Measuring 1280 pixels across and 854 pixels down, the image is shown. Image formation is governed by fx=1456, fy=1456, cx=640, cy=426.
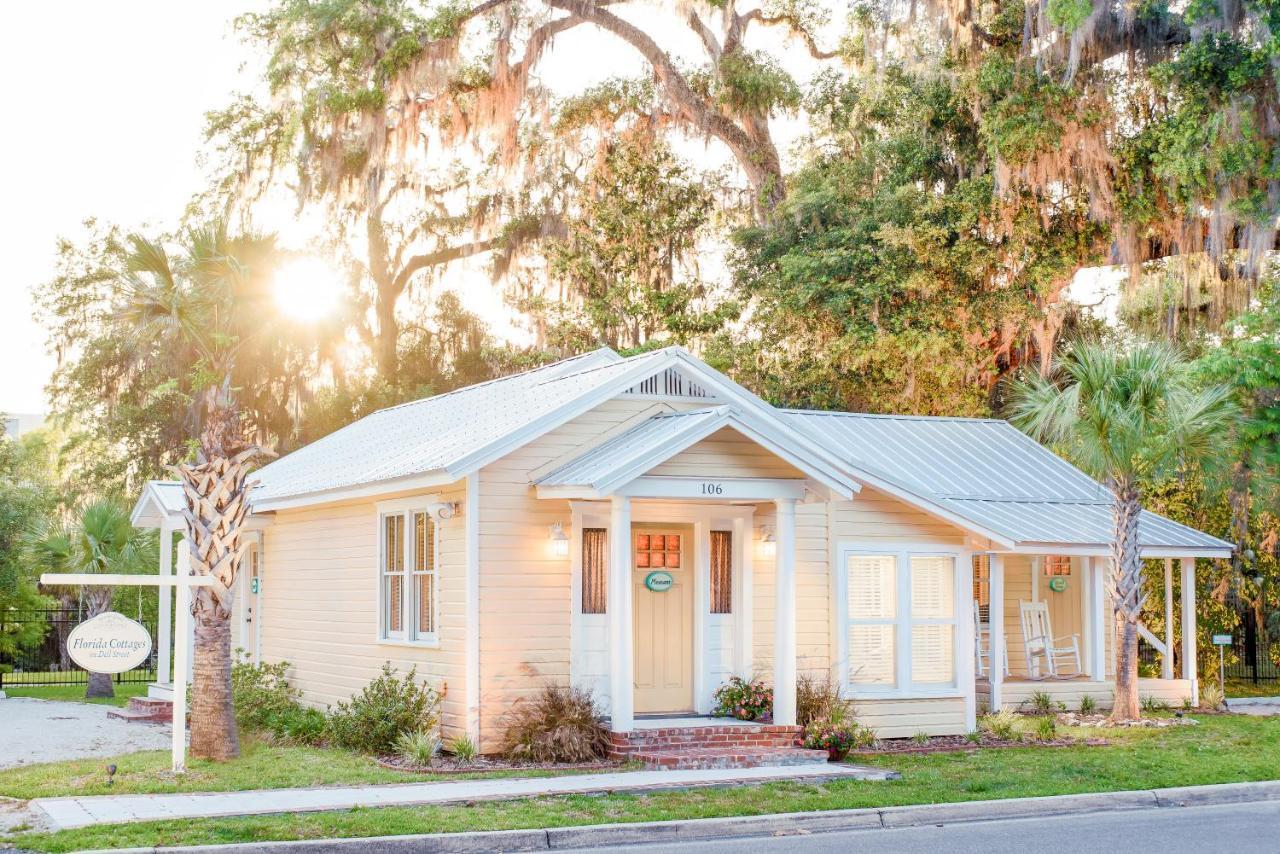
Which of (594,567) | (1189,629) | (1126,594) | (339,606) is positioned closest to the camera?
(594,567)

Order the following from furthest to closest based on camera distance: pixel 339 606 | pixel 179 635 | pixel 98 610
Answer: pixel 98 610 → pixel 339 606 → pixel 179 635

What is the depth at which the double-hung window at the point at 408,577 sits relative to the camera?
1557cm

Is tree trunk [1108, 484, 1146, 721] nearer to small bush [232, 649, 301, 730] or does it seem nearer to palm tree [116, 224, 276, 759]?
small bush [232, 649, 301, 730]

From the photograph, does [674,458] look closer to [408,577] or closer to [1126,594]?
[408,577]

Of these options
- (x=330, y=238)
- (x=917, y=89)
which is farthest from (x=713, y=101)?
(x=330, y=238)

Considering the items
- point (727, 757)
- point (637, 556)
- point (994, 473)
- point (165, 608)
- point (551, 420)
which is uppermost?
point (551, 420)

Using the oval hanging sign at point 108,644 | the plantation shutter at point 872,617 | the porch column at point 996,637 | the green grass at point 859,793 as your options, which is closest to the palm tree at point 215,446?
the oval hanging sign at point 108,644

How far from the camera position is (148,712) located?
66.9ft

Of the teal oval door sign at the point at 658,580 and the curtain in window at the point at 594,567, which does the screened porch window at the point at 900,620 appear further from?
the curtain in window at the point at 594,567

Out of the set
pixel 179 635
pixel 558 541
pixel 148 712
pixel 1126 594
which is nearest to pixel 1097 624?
pixel 1126 594

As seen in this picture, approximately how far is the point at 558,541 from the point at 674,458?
57.9 inches

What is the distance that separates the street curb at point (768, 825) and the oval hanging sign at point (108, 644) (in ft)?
12.4

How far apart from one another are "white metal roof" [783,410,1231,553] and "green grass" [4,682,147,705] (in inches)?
484

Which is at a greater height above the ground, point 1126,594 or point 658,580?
point 658,580
